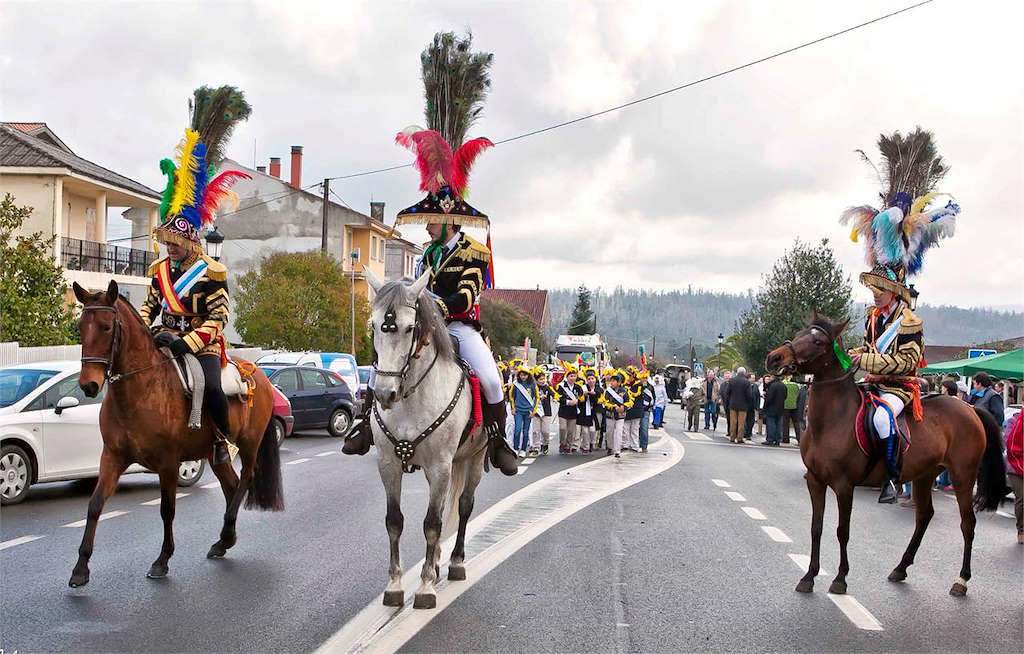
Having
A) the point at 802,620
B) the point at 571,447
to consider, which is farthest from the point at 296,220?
the point at 802,620

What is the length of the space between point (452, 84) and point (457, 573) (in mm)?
4066

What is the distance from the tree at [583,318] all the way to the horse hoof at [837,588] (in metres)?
105

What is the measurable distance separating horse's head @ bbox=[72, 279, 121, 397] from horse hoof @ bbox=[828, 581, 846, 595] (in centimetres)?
569

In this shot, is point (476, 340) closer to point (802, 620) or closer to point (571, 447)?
point (802, 620)

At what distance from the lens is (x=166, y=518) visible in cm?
806

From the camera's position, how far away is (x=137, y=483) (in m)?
14.5

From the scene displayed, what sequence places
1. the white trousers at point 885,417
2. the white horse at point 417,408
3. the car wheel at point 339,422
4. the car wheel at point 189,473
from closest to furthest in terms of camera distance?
the white horse at point 417,408
the white trousers at point 885,417
the car wheel at point 189,473
the car wheel at point 339,422

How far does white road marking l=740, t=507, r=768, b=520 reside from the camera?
39.9ft

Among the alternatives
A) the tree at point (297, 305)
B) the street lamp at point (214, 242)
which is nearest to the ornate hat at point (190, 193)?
the street lamp at point (214, 242)

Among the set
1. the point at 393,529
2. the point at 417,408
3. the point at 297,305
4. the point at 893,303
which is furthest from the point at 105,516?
the point at 297,305

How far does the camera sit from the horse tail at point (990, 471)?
9.56 metres

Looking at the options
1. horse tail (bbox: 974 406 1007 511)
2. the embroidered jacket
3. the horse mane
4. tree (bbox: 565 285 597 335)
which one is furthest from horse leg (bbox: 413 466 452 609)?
tree (bbox: 565 285 597 335)

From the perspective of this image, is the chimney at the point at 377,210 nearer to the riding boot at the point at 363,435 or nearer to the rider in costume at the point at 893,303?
the rider in costume at the point at 893,303

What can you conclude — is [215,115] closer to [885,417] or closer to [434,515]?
[434,515]
